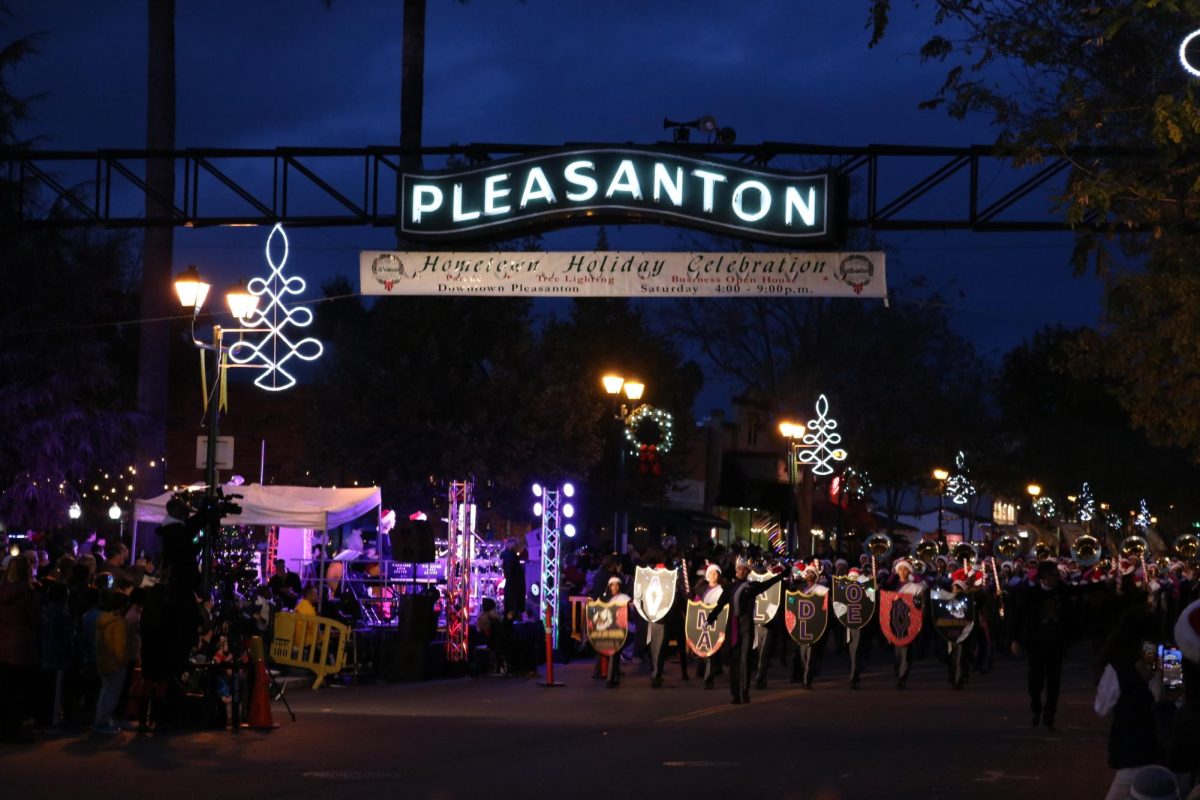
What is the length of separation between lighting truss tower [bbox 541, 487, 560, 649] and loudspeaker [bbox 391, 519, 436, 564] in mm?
2130

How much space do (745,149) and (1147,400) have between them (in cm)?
967

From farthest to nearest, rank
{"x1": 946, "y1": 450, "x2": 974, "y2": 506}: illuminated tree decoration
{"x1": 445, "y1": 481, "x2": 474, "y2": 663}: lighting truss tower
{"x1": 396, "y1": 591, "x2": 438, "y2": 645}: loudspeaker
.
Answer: {"x1": 946, "y1": 450, "x2": 974, "y2": 506}: illuminated tree decoration, {"x1": 445, "y1": 481, "x2": 474, "y2": 663}: lighting truss tower, {"x1": 396, "y1": 591, "x2": 438, "y2": 645}: loudspeaker

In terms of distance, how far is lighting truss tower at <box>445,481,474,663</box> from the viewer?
2527 centimetres

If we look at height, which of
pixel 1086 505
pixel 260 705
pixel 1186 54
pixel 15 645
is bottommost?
pixel 260 705

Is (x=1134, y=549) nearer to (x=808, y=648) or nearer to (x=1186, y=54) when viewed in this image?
(x=808, y=648)

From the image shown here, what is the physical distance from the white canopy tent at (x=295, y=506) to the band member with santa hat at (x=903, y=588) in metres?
8.37

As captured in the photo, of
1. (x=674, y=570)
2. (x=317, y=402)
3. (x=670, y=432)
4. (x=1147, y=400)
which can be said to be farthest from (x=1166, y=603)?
(x=670, y=432)

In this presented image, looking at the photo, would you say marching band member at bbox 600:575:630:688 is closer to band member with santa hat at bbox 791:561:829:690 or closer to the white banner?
band member with santa hat at bbox 791:561:829:690

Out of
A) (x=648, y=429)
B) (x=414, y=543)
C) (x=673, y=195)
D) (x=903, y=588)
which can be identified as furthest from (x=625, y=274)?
(x=648, y=429)

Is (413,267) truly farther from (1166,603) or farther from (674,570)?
(1166,603)

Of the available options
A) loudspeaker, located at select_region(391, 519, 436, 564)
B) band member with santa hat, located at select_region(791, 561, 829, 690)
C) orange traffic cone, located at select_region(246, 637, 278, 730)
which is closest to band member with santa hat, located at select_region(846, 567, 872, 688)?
band member with santa hat, located at select_region(791, 561, 829, 690)

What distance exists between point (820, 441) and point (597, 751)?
32296mm

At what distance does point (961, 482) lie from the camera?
218 ft

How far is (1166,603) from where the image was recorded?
1121 inches
